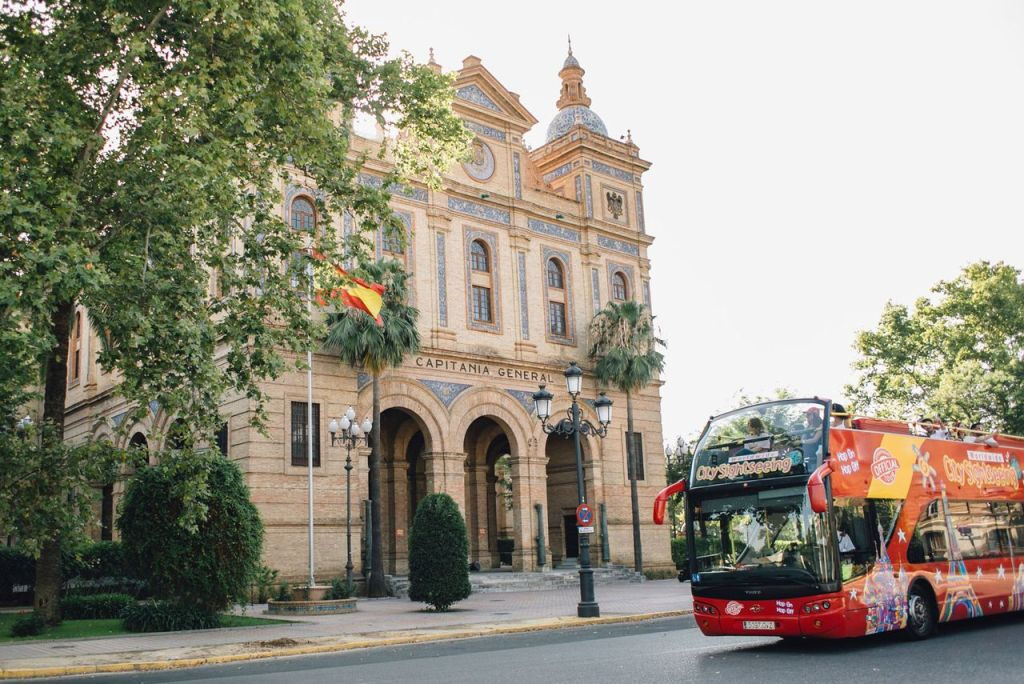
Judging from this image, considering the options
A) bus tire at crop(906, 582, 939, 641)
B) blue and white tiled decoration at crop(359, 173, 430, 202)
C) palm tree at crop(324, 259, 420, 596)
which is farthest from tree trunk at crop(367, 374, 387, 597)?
bus tire at crop(906, 582, 939, 641)

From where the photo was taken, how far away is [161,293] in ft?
53.4

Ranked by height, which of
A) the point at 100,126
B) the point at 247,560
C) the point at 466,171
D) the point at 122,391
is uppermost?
the point at 466,171

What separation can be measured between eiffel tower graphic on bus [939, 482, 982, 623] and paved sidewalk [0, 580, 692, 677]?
7.10 meters

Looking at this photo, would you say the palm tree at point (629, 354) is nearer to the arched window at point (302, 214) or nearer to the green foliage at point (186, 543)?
the arched window at point (302, 214)

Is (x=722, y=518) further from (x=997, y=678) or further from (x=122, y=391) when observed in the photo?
(x=122, y=391)

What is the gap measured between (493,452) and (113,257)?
85.6 feet

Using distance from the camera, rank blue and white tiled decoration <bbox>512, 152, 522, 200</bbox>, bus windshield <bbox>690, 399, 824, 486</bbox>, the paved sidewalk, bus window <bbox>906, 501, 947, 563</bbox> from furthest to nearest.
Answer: blue and white tiled decoration <bbox>512, 152, 522, 200</bbox> < the paved sidewalk < bus window <bbox>906, 501, 947, 563</bbox> < bus windshield <bbox>690, 399, 824, 486</bbox>

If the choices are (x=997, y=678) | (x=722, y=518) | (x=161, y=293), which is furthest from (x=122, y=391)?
(x=997, y=678)

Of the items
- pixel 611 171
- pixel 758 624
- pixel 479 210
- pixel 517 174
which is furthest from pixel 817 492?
pixel 611 171

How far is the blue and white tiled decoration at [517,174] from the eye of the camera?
3612 cm

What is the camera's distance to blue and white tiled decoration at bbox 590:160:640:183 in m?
39.3

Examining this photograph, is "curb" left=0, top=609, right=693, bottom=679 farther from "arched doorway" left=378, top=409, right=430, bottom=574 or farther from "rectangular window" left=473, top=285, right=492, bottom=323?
"rectangular window" left=473, top=285, right=492, bottom=323

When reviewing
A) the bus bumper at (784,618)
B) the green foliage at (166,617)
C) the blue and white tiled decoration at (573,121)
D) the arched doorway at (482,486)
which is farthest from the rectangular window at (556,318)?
the bus bumper at (784,618)

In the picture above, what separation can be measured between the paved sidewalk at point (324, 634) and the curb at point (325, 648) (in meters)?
0.02
